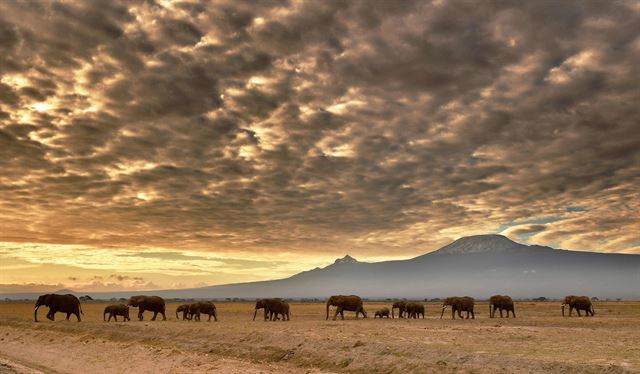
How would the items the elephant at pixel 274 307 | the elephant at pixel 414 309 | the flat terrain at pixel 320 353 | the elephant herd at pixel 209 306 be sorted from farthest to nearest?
the elephant at pixel 414 309, the elephant at pixel 274 307, the elephant herd at pixel 209 306, the flat terrain at pixel 320 353

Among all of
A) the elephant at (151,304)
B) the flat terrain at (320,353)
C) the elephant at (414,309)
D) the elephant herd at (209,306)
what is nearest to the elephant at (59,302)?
the elephant herd at (209,306)

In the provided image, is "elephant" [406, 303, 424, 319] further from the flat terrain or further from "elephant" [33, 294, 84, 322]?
"elephant" [33, 294, 84, 322]

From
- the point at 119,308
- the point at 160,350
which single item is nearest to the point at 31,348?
the point at 160,350

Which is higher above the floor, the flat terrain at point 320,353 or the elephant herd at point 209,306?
the elephant herd at point 209,306

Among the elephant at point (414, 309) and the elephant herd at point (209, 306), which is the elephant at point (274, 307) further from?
the elephant at point (414, 309)

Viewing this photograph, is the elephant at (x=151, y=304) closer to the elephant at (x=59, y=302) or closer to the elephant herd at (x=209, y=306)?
the elephant herd at (x=209, y=306)

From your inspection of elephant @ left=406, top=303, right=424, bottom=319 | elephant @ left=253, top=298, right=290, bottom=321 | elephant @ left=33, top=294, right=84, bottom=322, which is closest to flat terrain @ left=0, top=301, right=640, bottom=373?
elephant @ left=33, top=294, right=84, bottom=322

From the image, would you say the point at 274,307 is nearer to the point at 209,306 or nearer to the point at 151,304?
the point at 209,306

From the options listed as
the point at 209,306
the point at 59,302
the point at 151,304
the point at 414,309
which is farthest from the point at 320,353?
the point at 59,302

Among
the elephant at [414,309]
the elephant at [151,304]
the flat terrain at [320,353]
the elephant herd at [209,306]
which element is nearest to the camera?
the flat terrain at [320,353]

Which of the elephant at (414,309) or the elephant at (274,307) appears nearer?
the elephant at (274,307)

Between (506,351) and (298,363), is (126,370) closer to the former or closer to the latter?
(298,363)

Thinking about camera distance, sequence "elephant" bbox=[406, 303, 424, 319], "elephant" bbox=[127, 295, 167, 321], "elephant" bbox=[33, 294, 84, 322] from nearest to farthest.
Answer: "elephant" bbox=[33, 294, 84, 322], "elephant" bbox=[127, 295, 167, 321], "elephant" bbox=[406, 303, 424, 319]

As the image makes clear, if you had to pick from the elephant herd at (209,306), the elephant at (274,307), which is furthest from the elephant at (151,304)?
the elephant at (274,307)
